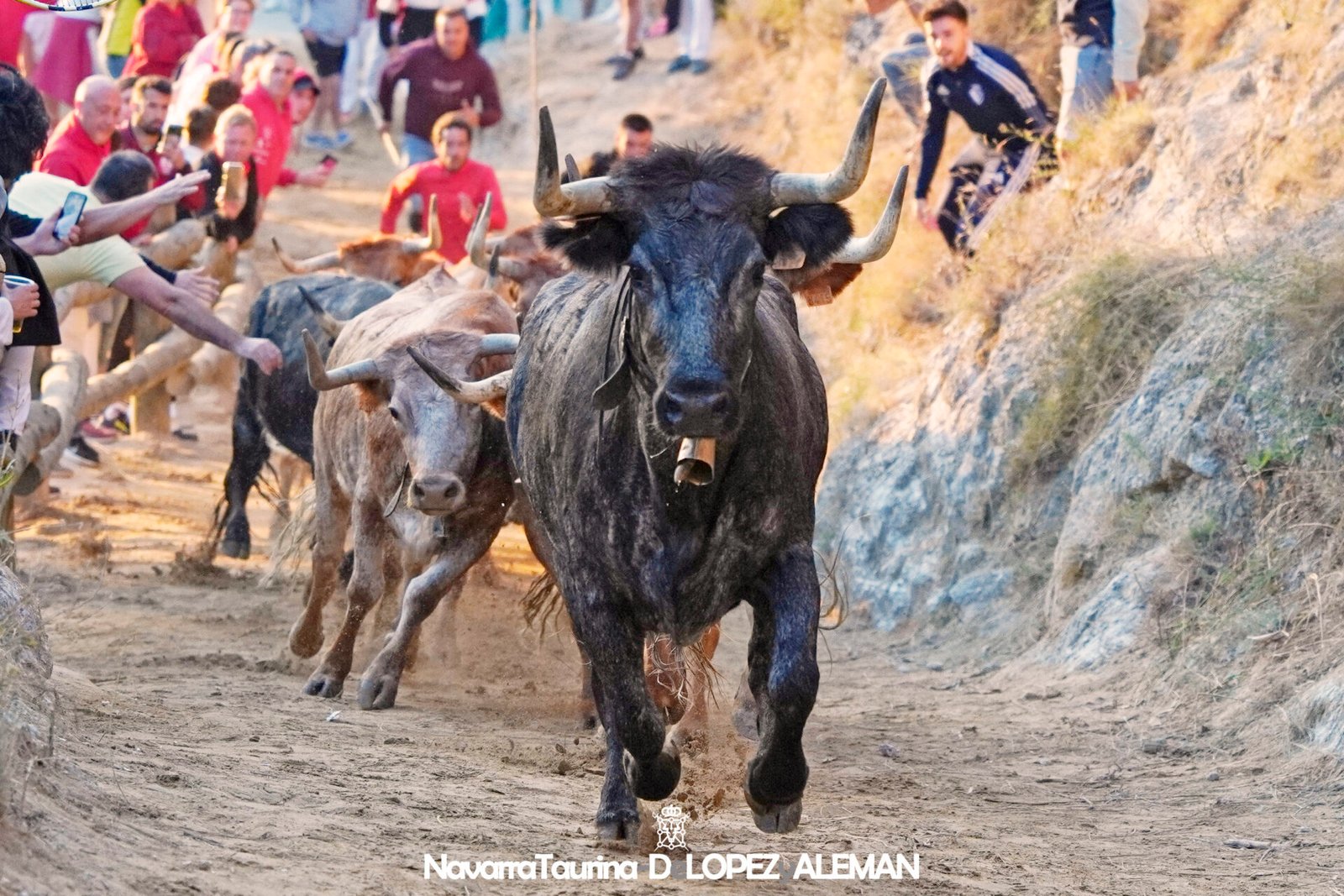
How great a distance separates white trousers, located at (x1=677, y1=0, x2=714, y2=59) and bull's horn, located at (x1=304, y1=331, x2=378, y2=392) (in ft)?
41.2

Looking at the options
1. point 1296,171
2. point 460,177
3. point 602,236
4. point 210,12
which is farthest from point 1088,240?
point 210,12

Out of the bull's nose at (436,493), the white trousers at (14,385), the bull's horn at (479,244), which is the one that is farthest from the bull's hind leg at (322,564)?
the white trousers at (14,385)

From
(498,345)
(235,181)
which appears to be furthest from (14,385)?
(235,181)

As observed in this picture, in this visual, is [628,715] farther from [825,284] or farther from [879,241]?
[825,284]

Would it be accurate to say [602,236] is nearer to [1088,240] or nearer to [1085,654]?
[1085,654]

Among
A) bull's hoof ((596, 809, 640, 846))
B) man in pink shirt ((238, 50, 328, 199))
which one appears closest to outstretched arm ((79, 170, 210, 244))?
bull's hoof ((596, 809, 640, 846))

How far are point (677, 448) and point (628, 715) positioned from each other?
79cm

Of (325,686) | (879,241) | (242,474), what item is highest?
(879,241)

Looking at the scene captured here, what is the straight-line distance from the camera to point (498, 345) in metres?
7.76

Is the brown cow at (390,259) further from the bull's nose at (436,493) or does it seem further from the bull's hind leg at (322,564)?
the bull's nose at (436,493)

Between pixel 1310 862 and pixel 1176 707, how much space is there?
1795 millimetres

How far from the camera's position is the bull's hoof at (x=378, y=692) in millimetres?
7562

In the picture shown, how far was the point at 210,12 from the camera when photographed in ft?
64.3

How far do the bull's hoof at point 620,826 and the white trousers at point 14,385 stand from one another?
2.83 metres
